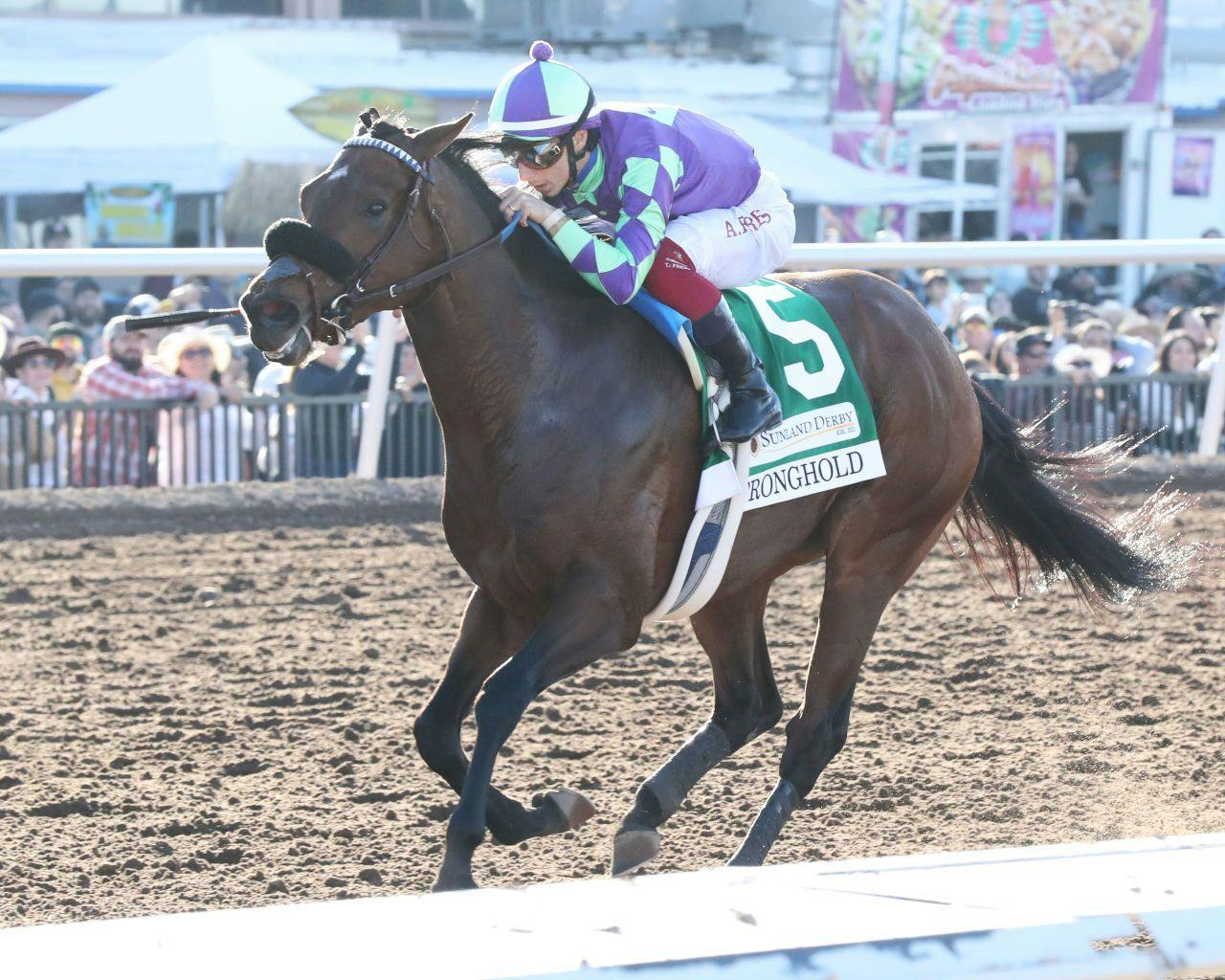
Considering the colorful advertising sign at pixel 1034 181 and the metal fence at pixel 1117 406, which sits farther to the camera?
the colorful advertising sign at pixel 1034 181

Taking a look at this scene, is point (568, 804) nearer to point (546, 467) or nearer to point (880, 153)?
point (546, 467)

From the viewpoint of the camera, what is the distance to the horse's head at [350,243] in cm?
290

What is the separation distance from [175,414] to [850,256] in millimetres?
3083

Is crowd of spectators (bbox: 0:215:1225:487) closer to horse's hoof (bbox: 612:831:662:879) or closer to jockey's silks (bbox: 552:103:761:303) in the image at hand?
jockey's silks (bbox: 552:103:761:303)

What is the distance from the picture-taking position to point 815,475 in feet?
11.9

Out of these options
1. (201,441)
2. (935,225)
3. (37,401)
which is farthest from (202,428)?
(935,225)

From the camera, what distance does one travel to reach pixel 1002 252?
23.5 ft

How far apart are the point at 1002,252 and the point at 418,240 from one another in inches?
181

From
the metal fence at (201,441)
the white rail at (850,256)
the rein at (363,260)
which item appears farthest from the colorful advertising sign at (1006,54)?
the rein at (363,260)

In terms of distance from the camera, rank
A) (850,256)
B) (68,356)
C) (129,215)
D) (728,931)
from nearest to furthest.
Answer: (728,931), (850,256), (68,356), (129,215)

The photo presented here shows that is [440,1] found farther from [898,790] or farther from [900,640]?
[898,790]

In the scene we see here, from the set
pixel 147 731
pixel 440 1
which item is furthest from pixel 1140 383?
pixel 440 1

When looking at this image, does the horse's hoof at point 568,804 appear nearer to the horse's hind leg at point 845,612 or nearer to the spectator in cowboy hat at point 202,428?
the horse's hind leg at point 845,612

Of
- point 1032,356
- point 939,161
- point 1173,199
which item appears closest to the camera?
point 1032,356
